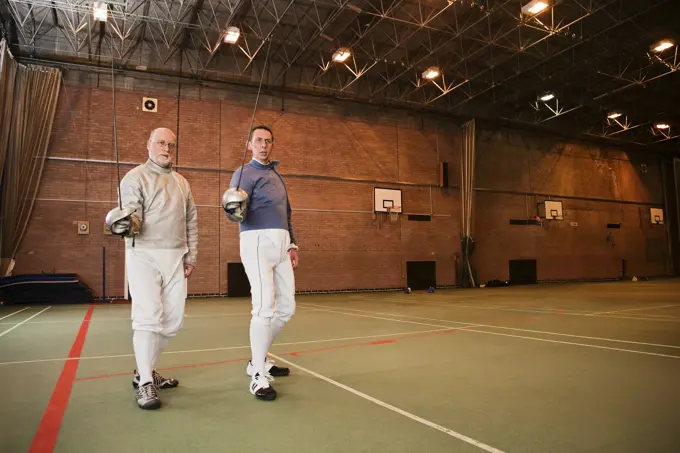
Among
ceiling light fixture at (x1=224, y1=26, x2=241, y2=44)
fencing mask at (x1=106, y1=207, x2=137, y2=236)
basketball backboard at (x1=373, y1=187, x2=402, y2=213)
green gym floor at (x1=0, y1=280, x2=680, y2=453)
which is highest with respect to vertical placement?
ceiling light fixture at (x1=224, y1=26, x2=241, y2=44)

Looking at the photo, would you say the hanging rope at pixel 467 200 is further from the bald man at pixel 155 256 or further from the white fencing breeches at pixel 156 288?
the white fencing breeches at pixel 156 288

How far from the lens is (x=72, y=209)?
13.5 metres

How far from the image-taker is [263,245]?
3.30 m

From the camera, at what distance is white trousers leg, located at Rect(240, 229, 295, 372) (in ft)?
10.6

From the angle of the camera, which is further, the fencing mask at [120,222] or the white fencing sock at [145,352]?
the white fencing sock at [145,352]

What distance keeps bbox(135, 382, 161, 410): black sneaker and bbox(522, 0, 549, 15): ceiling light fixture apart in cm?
1344

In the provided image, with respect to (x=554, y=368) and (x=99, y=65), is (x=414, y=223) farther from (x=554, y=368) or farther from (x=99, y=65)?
(x=554, y=368)

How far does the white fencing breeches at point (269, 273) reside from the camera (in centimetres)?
325

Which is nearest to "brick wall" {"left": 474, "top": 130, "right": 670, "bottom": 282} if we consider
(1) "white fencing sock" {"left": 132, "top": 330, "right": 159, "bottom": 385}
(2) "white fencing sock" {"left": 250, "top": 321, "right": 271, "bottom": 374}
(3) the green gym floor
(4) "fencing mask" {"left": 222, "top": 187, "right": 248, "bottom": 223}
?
(3) the green gym floor

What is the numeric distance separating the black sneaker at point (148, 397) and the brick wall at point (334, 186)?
484 inches

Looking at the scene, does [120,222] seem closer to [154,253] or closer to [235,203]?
[154,253]

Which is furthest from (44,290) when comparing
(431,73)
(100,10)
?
(431,73)

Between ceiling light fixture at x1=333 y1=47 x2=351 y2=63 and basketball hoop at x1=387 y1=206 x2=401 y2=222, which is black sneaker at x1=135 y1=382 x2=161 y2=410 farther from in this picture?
basketball hoop at x1=387 y1=206 x2=401 y2=222

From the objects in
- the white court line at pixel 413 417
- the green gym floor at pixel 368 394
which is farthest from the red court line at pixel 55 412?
the white court line at pixel 413 417
